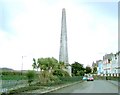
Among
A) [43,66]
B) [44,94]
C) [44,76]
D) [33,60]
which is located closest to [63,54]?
[33,60]

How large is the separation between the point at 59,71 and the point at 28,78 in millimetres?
26563

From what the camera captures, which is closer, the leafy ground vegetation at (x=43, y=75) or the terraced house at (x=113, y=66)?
the leafy ground vegetation at (x=43, y=75)

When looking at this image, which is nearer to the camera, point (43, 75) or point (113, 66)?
point (43, 75)

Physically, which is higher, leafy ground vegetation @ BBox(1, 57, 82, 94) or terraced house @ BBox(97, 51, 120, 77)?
terraced house @ BBox(97, 51, 120, 77)

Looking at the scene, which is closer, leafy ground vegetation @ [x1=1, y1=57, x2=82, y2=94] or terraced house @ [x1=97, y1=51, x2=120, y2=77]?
leafy ground vegetation @ [x1=1, y1=57, x2=82, y2=94]

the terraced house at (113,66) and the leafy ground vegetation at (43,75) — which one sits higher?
the terraced house at (113,66)

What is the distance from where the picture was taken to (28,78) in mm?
40000

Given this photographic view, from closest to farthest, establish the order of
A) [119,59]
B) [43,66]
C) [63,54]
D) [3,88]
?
[3,88], [43,66], [63,54], [119,59]

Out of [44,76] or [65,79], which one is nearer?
[44,76]

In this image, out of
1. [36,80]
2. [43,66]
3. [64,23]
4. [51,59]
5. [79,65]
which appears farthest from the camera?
[79,65]

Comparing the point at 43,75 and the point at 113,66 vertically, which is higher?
the point at 113,66

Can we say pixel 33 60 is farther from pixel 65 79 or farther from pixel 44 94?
pixel 44 94

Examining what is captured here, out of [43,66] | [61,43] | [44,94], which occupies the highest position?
[61,43]

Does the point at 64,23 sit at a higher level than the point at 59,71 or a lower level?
higher
